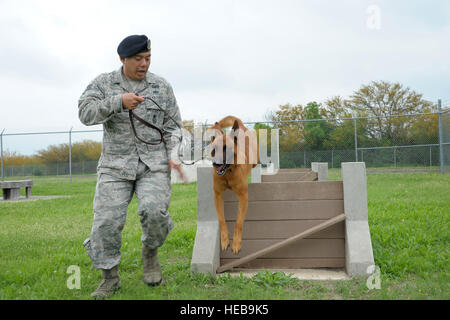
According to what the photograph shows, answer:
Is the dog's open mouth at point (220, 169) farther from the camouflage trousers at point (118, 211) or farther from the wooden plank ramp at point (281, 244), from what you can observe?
the wooden plank ramp at point (281, 244)

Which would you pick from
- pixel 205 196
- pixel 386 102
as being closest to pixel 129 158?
pixel 205 196

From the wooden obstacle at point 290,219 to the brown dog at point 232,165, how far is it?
0.88 ft

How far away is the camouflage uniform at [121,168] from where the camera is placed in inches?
128

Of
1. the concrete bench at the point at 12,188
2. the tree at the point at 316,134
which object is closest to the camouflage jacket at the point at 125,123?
the concrete bench at the point at 12,188

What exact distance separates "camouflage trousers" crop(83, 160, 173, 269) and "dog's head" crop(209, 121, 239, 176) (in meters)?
0.49

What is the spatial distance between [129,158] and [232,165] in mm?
903

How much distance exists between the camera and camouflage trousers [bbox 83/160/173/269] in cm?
325

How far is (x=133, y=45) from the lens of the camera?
3295 millimetres

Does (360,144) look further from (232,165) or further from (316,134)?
(232,165)

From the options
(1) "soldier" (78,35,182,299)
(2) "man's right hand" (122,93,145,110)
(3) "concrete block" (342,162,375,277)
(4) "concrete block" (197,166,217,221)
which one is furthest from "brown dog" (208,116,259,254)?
(3) "concrete block" (342,162,375,277)
